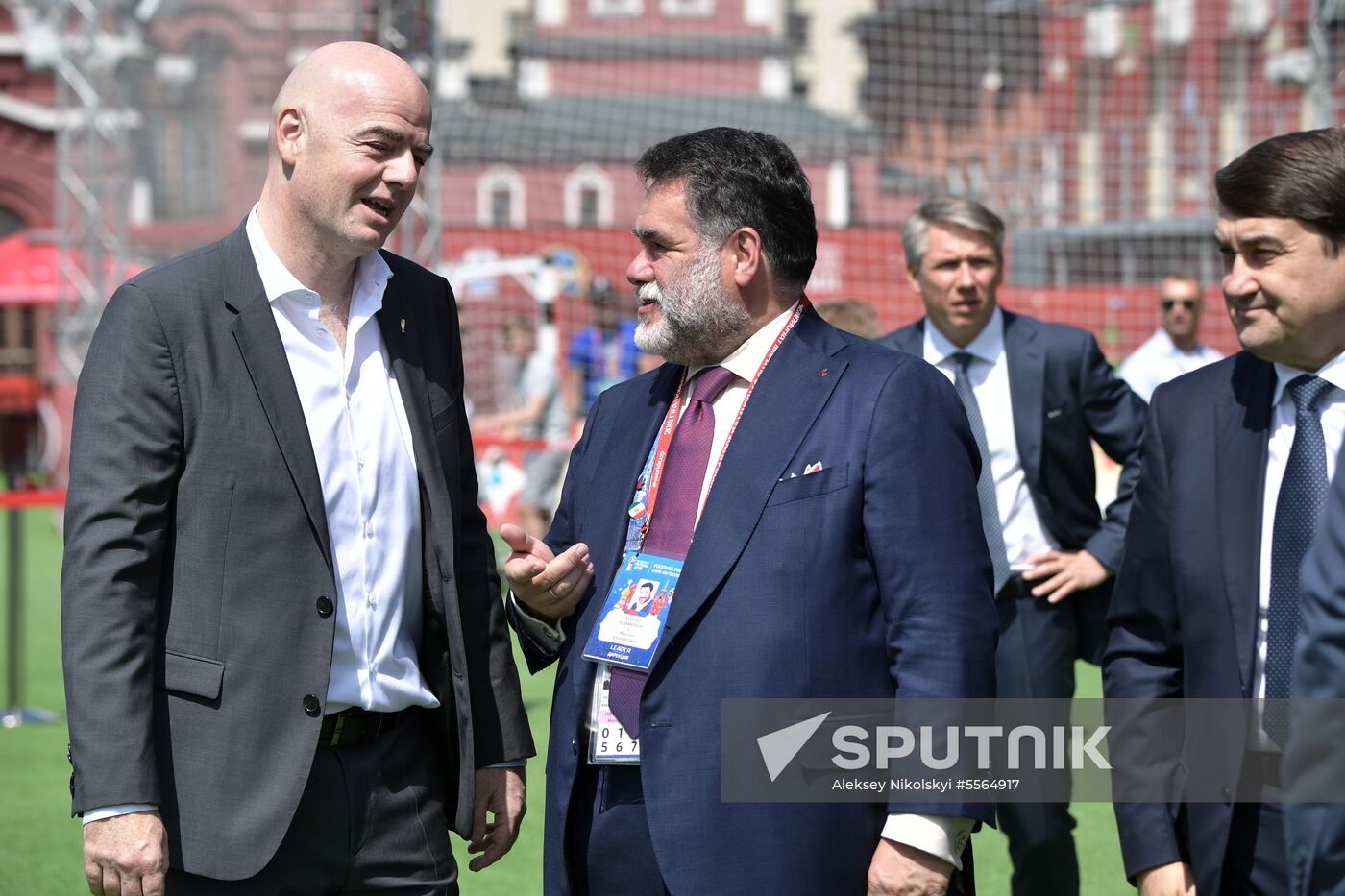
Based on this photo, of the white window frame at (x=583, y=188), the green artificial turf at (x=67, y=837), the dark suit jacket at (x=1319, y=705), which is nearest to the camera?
the dark suit jacket at (x=1319, y=705)

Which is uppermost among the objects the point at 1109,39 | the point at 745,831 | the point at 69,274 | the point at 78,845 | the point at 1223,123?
the point at 1109,39

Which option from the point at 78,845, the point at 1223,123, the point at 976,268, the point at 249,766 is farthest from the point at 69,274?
the point at 1223,123

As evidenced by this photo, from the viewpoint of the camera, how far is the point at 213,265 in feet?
8.39

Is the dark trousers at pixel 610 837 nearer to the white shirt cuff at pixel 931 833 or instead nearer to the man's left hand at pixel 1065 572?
the white shirt cuff at pixel 931 833

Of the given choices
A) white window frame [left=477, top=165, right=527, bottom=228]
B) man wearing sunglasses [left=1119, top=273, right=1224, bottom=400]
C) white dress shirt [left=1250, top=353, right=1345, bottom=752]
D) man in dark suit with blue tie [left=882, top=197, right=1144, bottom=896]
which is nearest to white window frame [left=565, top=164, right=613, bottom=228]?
white window frame [left=477, top=165, right=527, bottom=228]

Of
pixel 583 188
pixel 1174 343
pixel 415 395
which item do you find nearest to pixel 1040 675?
pixel 415 395

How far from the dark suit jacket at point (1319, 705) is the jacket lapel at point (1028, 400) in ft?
7.35

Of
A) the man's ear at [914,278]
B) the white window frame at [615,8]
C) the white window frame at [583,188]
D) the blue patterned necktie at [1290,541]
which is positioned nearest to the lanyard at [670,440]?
the blue patterned necktie at [1290,541]

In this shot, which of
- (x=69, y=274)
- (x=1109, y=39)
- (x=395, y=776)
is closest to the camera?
(x=395, y=776)

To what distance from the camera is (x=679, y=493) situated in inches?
106

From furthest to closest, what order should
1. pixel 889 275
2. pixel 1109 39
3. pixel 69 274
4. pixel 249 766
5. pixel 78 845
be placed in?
pixel 1109 39 < pixel 889 275 < pixel 69 274 < pixel 78 845 < pixel 249 766

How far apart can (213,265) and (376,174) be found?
1.00 feet

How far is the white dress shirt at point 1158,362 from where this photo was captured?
823cm

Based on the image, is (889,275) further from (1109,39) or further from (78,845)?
(78,845)
